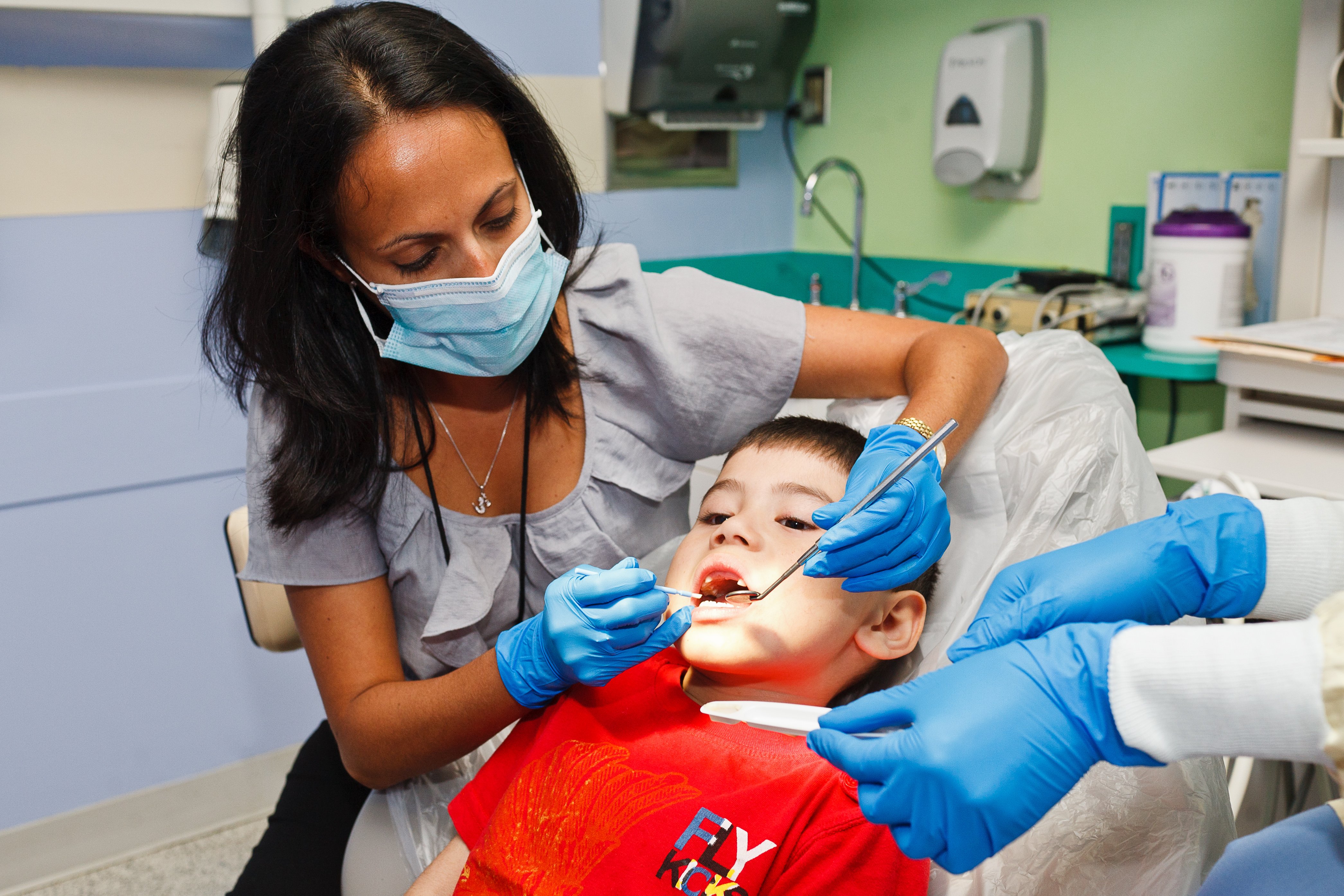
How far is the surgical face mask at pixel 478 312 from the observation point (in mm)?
1161

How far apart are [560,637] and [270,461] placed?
491 millimetres

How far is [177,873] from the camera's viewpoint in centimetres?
228

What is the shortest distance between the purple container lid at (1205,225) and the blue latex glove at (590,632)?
61.6 inches

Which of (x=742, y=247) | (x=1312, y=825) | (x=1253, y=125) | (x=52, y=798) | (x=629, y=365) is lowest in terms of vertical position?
(x=52, y=798)

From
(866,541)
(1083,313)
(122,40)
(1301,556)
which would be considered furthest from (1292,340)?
(122,40)

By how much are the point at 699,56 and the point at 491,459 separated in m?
1.65

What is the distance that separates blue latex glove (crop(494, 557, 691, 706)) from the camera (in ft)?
3.24

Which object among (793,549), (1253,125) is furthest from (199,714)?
(1253,125)

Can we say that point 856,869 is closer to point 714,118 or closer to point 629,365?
point 629,365

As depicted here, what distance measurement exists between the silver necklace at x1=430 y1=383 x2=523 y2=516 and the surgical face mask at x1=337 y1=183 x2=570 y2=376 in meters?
0.10

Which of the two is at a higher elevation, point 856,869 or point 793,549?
point 793,549

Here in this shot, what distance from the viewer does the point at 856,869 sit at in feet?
3.03

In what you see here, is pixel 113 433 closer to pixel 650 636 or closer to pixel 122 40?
pixel 122 40

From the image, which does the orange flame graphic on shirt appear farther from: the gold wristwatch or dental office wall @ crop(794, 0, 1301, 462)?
dental office wall @ crop(794, 0, 1301, 462)
